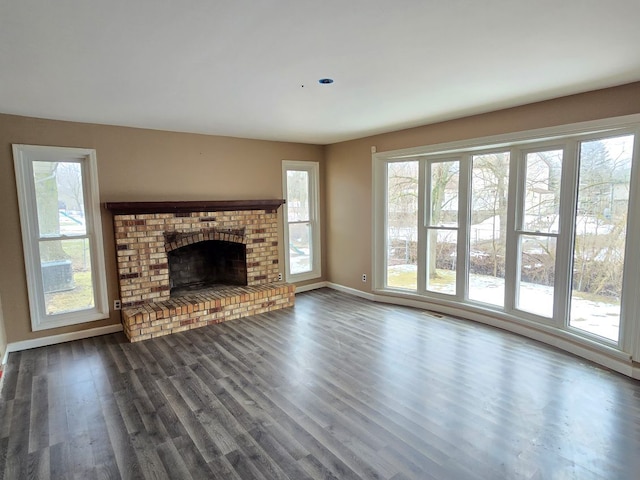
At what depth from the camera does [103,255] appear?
14.4 feet

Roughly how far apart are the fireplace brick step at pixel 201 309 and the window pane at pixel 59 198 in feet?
3.97

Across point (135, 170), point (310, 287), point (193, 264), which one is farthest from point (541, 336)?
point (135, 170)

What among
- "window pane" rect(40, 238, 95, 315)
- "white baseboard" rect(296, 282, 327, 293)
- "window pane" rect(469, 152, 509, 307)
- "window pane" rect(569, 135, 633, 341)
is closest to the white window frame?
"window pane" rect(40, 238, 95, 315)

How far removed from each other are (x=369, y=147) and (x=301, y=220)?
172 centimetres

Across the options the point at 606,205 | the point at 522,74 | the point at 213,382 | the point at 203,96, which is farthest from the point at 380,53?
the point at 213,382

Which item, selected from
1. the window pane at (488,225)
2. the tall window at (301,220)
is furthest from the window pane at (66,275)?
the window pane at (488,225)

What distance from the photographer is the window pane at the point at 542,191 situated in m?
3.79

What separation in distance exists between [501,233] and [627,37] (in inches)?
98.3

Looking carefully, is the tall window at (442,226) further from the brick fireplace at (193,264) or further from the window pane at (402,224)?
the brick fireplace at (193,264)

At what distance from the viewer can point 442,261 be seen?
498cm

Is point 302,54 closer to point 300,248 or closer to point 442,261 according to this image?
point 442,261

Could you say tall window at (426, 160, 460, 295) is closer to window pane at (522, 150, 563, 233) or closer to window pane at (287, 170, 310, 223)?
Result: window pane at (522, 150, 563, 233)

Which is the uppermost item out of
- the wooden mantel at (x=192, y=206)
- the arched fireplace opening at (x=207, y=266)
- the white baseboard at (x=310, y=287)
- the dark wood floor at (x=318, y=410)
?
the wooden mantel at (x=192, y=206)

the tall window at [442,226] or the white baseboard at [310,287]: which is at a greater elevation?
the tall window at [442,226]
